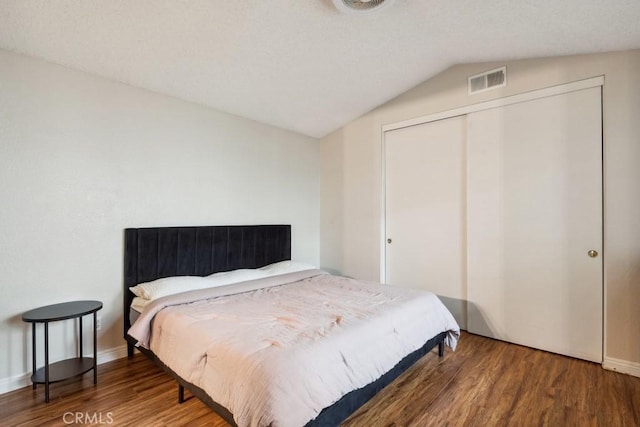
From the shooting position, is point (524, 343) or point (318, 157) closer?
point (524, 343)

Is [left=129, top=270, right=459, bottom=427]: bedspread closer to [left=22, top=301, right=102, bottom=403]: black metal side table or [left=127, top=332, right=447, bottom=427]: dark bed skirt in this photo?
[left=127, top=332, right=447, bottom=427]: dark bed skirt

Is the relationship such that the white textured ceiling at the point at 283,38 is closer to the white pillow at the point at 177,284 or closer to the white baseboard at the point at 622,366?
the white pillow at the point at 177,284

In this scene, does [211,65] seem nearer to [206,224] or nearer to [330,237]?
[206,224]

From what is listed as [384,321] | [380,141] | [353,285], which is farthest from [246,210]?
[384,321]

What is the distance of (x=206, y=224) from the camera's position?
3.18 metres

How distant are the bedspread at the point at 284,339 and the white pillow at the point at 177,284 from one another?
0.16 metres

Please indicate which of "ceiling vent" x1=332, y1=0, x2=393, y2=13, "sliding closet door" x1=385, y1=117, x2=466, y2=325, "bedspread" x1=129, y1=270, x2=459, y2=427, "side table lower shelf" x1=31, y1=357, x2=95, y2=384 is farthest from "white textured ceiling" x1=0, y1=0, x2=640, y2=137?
"side table lower shelf" x1=31, y1=357, x2=95, y2=384

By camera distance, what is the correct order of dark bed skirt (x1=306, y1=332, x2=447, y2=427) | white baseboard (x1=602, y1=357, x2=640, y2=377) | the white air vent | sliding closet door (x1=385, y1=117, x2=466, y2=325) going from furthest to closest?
sliding closet door (x1=385, y1=117, x2=466, y2=325) < the white air vent < white baseboard (x1=602, y1=357, x2=640, y2=377) < dark bed skirt (x1=306, y1=332, x2=447, y2=427)

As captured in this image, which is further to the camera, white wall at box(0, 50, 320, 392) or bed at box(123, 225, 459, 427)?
white wall at box(0, 50, 320, 392)

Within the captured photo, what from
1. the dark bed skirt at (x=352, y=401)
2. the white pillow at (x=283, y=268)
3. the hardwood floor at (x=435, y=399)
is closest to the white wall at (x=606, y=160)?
the hardwood floor at (x=435, y=399)

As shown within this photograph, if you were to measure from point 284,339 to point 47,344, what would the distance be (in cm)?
162

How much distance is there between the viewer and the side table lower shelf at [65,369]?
2.05m

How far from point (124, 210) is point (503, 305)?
11.7 feet

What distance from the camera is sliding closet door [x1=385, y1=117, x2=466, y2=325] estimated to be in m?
3.25
